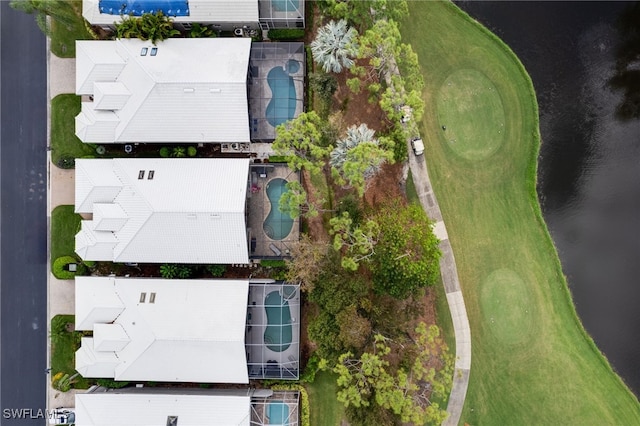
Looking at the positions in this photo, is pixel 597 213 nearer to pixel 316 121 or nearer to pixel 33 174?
pixel 316 121

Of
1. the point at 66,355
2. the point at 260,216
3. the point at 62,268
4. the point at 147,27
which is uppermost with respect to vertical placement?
the point at 147,27

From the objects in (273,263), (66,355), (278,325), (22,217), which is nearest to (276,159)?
(273,263)

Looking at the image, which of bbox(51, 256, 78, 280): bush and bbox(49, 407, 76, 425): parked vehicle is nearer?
bbox(51, 256, 78, 280): bush

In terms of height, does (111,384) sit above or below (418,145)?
below

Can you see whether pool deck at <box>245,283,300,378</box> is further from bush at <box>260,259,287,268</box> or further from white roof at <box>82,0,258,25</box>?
white roof at <box>82,0,258,25</box>

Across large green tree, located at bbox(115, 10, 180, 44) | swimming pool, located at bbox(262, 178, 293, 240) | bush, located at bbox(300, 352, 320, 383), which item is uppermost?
large green tree, located at bbox(115, 10, 180, 44)

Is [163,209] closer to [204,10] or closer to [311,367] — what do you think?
[204,10]

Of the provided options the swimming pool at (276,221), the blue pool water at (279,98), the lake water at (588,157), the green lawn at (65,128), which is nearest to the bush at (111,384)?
the swimming pool at (276,221)

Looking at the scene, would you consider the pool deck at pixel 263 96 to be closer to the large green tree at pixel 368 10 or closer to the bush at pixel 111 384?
the large green tree at pixel 368 10

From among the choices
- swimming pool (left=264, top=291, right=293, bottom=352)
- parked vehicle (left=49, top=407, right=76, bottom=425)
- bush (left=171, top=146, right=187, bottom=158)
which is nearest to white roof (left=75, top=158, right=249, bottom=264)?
bush (left=171, top=146, right=187, bottom=158)
